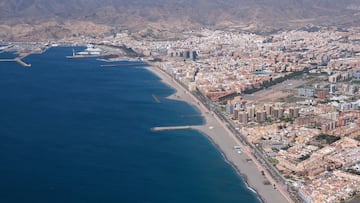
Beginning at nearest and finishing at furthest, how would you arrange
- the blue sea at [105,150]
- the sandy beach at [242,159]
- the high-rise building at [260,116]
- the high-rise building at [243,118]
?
the sandy beach at [242,159] < the blue sea at [105,150] < the high-rise building at [243,118] < the high-rise building at [260,116]

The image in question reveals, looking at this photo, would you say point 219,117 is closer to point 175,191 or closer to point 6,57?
point 175,191

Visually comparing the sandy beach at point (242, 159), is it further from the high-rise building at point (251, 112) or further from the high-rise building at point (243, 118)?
the high-rise building at point (251, 112)

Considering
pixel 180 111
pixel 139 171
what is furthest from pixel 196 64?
pixel 139 171

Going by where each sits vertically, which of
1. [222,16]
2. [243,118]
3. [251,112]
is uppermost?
[222,16]

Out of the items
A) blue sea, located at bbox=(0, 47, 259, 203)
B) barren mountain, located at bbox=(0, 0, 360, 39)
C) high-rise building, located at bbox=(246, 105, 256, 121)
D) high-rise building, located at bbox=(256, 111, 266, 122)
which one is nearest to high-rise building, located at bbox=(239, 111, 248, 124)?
high-rise building, located at bbox=(246, 105, 256, 121)

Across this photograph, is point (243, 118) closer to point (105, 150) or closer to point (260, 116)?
point (260, 116)

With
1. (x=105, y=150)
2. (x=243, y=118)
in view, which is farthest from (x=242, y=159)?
(x=105, y=150)

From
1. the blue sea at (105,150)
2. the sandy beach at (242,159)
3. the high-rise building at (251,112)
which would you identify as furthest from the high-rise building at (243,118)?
the blue sea at (105,150)
